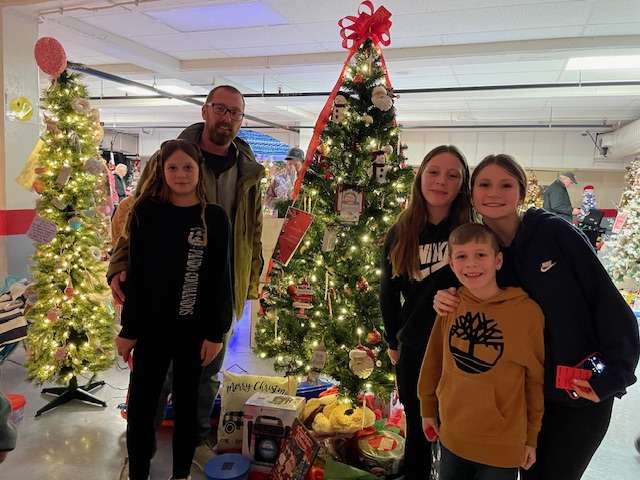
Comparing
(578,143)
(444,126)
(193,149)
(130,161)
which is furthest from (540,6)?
(130,161)

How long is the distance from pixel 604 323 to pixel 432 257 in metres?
0.68

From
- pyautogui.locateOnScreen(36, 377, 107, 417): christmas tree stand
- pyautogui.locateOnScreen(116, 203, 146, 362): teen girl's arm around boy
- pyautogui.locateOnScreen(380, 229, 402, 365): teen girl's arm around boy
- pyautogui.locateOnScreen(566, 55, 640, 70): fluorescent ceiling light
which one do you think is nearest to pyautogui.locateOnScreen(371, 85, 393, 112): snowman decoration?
pyautogui.locateOnScreen(380, 229, 402, 365): teen girl's arm around boy

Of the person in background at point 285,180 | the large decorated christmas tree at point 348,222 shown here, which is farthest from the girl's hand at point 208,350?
the person in background at point 285,180

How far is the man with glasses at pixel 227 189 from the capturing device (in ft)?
7.79

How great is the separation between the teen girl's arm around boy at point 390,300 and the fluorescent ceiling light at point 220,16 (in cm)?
353

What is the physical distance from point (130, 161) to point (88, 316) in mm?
12990

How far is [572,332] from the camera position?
1.44 meters

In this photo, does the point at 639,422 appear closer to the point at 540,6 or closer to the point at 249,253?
the point at 249,253

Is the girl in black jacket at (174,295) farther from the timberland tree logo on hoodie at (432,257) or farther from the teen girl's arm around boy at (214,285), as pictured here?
the timberland tree logo on hoodie at (432,257)

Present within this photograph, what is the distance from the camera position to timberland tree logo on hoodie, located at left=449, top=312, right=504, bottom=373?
5.00 feet

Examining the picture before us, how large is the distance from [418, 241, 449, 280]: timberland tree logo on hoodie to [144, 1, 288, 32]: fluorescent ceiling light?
3624 millimetres

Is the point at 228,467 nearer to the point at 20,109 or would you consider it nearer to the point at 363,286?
the point at 363,286

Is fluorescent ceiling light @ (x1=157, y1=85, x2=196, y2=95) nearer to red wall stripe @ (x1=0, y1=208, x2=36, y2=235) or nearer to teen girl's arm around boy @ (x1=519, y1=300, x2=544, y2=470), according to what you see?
red wall stripe @ (x1=0, y1=208, x2=36, y2=235)

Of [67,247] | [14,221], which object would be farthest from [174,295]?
[14,221]
